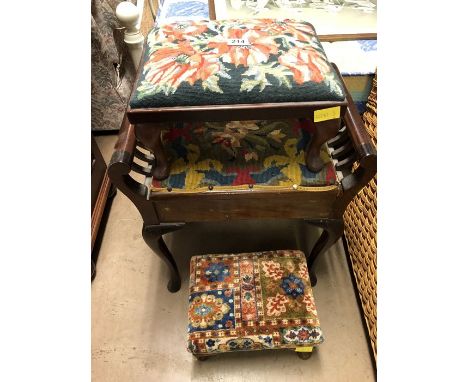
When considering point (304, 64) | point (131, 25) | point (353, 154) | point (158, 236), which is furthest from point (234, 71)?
point (131, 25)

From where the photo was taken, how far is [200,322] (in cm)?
104

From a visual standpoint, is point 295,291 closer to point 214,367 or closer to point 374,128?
point 214,367

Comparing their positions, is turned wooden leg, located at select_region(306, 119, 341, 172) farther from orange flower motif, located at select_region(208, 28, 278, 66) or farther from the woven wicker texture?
the woven wicker texture

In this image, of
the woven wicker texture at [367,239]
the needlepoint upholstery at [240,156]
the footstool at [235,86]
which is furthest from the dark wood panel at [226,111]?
the woven wicker texture at [367,239]

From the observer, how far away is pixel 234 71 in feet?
2.61

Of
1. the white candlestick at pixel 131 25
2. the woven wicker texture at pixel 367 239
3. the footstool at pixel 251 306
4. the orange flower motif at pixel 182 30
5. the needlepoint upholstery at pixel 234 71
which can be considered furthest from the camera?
the white candlestick at pixel 131 25

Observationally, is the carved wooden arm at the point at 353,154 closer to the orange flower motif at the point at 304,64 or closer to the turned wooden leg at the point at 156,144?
the orange flower motif at the point at 304,64

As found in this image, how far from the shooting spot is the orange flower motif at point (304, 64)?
2.60 feet

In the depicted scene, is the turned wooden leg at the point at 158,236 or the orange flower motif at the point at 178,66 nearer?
the orange flower motif at the point at 178,66

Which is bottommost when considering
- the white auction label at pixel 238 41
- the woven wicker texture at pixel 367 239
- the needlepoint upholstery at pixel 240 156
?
the woven wicker texture at pixel 367 239

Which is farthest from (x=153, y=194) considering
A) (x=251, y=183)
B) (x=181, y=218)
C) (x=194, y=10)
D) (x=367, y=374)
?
(x=194, y=10)

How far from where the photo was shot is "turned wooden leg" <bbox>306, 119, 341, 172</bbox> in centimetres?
84

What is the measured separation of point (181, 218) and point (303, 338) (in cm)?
50

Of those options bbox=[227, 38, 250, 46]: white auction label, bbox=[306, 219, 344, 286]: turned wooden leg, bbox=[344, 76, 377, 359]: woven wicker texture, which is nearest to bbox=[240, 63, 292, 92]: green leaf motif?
bbox=[227, 38, 250, 46]: white auction label
